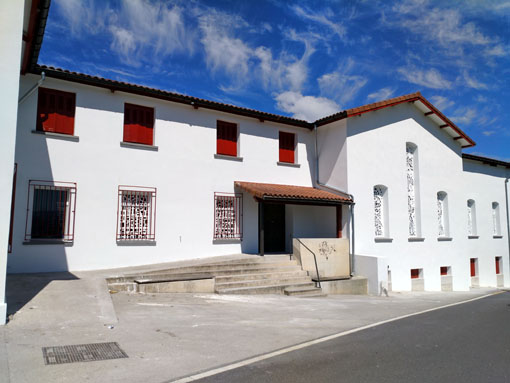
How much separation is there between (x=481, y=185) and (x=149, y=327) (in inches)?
834

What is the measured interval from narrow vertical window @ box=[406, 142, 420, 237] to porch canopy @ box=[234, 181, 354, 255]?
4.20 metres

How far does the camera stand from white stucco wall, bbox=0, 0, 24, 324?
6.35 m

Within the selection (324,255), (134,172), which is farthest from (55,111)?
(324,255)

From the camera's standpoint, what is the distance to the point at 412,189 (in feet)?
59.8

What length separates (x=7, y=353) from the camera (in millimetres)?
5141

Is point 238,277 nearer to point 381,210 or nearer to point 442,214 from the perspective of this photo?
point 381,210

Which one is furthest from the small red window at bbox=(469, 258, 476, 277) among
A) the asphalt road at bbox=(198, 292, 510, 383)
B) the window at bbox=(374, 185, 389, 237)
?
the asphalt road at bbox=(198, 292, 510, 383)

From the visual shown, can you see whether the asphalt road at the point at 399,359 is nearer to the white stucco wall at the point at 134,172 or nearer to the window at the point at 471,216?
the white stucco wall at the point at 134,172

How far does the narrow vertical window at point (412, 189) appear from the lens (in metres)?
18.0

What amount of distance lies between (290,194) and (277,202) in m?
0.59

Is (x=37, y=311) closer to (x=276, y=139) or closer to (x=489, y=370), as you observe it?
(x=489, y=370)

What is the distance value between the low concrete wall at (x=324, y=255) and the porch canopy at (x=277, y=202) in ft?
4.13

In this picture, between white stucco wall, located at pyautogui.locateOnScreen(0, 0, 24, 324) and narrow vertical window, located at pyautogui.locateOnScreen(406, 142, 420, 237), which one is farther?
narrow vertical window, located at pyautogui.locateOnScreen(406, 142, 420, 237)

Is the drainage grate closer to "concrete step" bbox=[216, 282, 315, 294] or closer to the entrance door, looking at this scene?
"concrete step" bbox=[216, 282, 315, 294]
